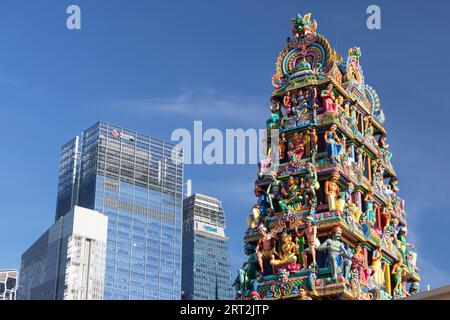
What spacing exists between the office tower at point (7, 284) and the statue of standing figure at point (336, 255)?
109m

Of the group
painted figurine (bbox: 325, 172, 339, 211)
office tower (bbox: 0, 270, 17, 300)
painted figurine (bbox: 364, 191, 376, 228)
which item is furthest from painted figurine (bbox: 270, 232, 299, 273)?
office tower (bbox: 0, 270, 17, 300)

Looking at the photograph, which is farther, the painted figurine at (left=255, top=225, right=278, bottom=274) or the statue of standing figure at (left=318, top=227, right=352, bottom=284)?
the painted figurine at (left=255, top=225, right=278, bottom=274)

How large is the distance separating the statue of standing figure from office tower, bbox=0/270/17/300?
358ft

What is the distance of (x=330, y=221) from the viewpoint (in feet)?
205

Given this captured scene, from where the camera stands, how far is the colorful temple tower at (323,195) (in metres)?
62.1

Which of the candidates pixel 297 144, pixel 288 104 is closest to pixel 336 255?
pixel 297 144

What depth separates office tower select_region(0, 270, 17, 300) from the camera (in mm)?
163413

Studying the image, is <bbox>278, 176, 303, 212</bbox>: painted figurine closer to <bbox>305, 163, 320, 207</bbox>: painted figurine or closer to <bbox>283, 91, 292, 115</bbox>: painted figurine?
<bbox>305, 163, 320, 207</bbox>: painted figurine

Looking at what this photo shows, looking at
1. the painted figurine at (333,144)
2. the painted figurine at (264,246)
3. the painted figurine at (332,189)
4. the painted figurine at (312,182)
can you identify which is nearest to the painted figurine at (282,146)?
the painted figurine at (333,144)

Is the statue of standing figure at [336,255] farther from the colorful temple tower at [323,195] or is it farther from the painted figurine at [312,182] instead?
the painted figurine at [312,182]

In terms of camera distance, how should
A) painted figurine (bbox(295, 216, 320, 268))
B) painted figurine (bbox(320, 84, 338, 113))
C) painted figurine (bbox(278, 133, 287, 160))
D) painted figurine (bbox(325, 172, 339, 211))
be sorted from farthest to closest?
painted figurine (bbox(278, 133, 287, 160)), painted figurine (bbox(320, 84, 338, 113)), painted figurine (bbox(325, 172, 339, 211)), painted figurine (bbox(295, 216, 320, 268))
